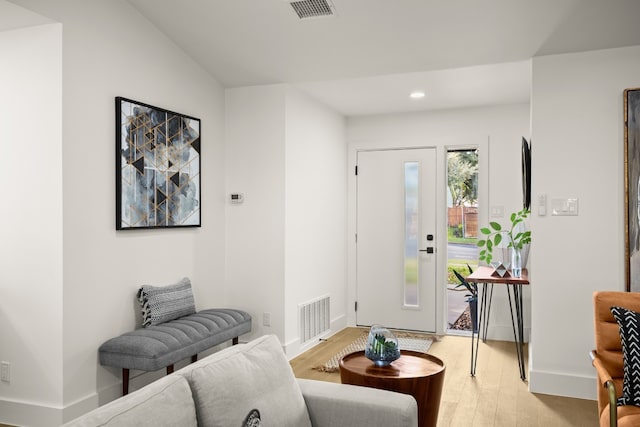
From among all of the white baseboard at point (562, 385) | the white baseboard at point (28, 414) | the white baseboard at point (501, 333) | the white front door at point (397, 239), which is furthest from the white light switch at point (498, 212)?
the white baseboard at point (28, 414)

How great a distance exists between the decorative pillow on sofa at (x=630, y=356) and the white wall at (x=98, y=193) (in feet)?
9.27

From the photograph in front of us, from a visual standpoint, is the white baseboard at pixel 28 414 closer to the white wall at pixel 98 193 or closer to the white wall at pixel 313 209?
the white wall at pixel 98 193

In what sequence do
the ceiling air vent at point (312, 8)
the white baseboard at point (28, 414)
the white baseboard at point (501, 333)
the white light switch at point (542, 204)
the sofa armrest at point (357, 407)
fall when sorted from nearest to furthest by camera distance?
the sofa armrest at point (357, 407) < the white baseboard at point (28, 414) < the ceiling air vent at point (312, 8) < the white light switch at point (542, 204) < the white baseboard at point (501, 333)

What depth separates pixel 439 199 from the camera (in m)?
5.41

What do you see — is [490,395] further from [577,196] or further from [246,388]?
[246,388]

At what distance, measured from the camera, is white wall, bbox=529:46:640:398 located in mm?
3494

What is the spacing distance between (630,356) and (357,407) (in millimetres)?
1253

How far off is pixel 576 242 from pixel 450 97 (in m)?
1.88

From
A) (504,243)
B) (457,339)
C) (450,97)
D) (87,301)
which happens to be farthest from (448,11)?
(457,339)

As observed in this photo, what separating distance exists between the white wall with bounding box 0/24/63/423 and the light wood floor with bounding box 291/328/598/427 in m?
1.83

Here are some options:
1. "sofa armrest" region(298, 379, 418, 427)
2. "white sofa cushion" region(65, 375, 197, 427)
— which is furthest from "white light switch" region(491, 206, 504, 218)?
"white sofa cushion" region(65, 375, 197, 427)

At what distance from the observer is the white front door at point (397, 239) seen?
5469mm

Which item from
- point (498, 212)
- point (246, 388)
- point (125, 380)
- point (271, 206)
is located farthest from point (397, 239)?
point (246, 388)

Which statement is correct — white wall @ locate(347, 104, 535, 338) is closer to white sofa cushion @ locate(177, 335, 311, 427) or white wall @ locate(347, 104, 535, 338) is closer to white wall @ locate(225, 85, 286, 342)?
white wall @ locate(225, 85, 286, 342)
